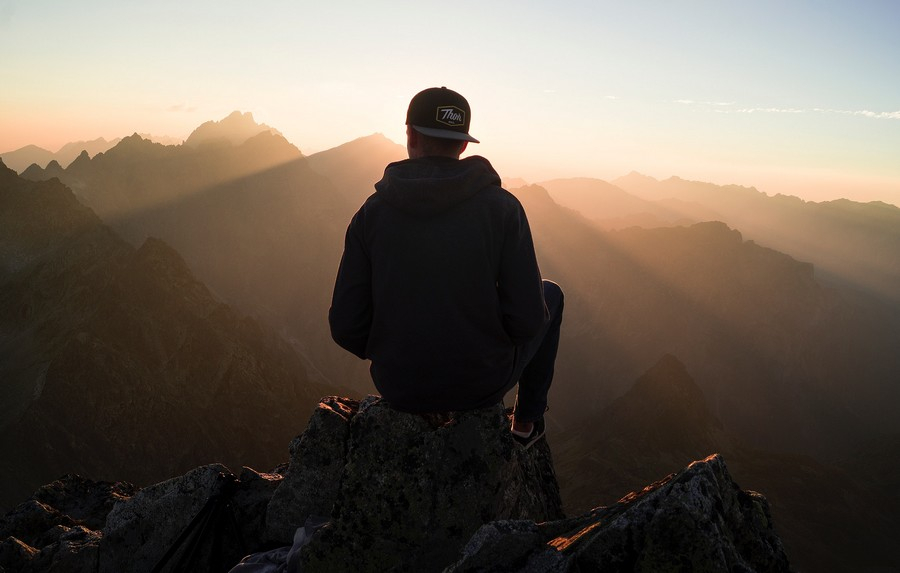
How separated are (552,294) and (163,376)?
5669 centimetres

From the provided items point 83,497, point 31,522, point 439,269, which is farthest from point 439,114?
point 83,497

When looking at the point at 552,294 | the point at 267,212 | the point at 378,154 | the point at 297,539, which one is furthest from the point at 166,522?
the point at 378,154

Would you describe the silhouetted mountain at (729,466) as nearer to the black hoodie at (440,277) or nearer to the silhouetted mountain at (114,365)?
the silhouetted mountain at (114,365)

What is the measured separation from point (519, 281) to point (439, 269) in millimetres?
539

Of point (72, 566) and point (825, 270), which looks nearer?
point (72, 566)

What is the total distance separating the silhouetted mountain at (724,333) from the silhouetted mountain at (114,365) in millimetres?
64502

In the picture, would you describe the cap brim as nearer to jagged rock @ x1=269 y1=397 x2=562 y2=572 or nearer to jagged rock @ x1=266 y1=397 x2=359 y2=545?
jagged rock @ x1=269 y1=397 x2=562 y2=572

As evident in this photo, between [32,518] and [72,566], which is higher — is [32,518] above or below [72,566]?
below

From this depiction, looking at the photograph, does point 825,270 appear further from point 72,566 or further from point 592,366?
point 72,566

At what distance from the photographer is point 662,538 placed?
274 cm

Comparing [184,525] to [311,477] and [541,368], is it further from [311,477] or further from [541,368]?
[541,368]

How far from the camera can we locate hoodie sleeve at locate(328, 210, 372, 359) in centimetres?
346

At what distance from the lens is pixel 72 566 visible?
520 centimetres

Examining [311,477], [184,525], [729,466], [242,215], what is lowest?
[729,466]
